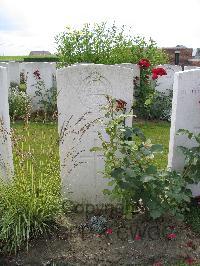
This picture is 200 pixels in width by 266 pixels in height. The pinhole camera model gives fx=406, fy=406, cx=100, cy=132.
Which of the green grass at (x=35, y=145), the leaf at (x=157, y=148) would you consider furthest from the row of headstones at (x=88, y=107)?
the leaf at (x=157, y=148)

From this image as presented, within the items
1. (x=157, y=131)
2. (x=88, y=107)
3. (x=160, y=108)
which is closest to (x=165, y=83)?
(x=160, y=108)

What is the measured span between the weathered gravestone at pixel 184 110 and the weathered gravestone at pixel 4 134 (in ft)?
5.92

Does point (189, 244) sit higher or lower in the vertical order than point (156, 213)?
lower

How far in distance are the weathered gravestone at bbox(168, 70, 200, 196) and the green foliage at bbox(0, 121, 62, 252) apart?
1.40m

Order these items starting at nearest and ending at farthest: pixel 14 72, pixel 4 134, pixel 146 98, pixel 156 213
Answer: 1. pixel 156 213
2. pixel 4 134
3. pixel 146 98
4. pixel 14 72

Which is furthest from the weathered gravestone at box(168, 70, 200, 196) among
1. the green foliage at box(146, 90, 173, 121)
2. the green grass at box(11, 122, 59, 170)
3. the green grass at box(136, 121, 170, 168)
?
the green foliage at box(146, 90, 173, 121)

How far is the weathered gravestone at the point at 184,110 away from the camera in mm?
4363

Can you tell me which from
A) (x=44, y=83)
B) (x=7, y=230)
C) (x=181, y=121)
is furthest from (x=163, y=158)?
(x=44, y=83)

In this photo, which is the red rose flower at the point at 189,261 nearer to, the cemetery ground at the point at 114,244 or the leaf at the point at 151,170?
the cemetery ground at the point at 114,244

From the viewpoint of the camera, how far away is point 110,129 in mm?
3881

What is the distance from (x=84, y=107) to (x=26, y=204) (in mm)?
1231

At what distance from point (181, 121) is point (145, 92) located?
18.0 ft

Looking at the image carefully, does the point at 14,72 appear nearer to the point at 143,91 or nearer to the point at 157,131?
the point at 143,91

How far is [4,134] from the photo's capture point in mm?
4266
